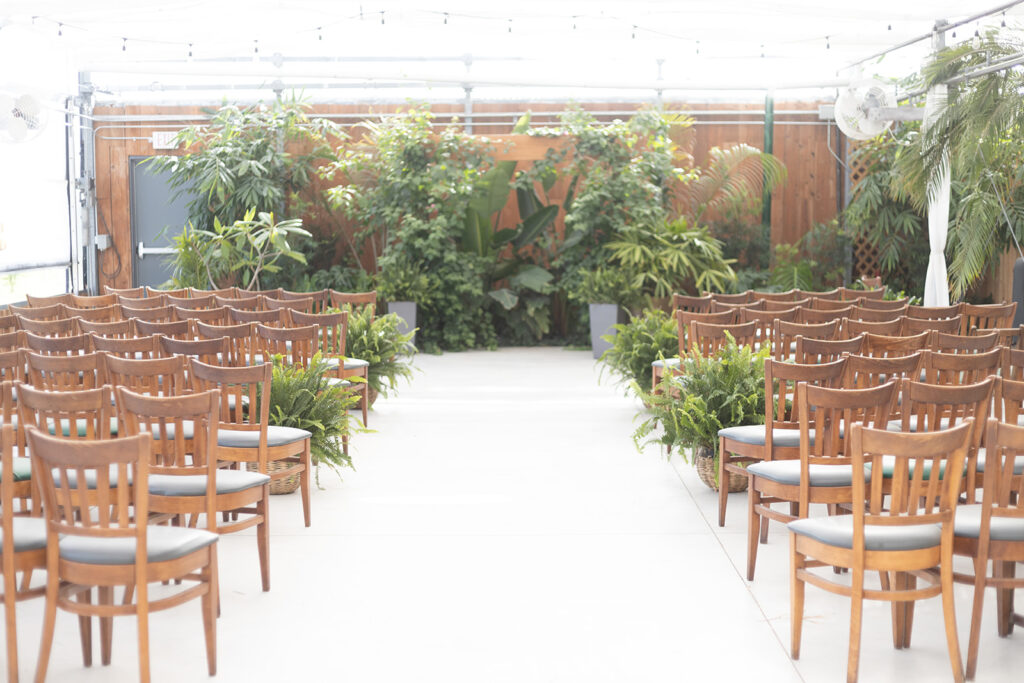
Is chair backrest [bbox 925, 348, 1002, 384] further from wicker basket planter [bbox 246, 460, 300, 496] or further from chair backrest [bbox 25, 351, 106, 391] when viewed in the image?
chair backrest [bbox 25, 351, 106, 391]

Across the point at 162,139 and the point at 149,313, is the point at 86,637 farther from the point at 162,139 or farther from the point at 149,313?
the point at 162,139

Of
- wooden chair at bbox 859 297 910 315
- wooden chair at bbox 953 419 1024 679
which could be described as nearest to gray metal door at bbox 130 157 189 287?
wooden chair at bbox 859 297 910 315

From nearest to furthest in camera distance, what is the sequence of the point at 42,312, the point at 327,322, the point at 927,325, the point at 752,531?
the point at 752,531 < the point at 927,325 < the point at 327,322 < the point at 42,312

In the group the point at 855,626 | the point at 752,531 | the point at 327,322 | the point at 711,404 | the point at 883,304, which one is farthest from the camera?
the point at 883,304

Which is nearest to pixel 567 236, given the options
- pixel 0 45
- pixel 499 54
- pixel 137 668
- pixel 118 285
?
pixel 499 54

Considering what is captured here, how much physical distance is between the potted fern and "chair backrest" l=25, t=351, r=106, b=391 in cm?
277

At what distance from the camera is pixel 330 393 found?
5.88 m

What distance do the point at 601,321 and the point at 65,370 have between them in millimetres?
7713

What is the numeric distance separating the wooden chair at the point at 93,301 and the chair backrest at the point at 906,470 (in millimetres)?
6313

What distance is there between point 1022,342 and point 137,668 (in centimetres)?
477

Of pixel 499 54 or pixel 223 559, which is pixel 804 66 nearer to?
pixel 499 54

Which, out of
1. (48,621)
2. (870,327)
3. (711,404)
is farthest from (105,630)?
(870,327)

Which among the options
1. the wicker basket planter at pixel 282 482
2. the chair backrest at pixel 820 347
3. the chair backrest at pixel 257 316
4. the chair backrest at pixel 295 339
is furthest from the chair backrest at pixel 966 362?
the chair backrest at pixel 257 316

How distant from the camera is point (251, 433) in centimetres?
496
